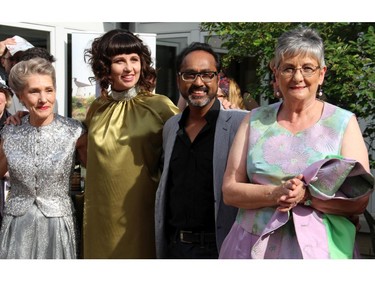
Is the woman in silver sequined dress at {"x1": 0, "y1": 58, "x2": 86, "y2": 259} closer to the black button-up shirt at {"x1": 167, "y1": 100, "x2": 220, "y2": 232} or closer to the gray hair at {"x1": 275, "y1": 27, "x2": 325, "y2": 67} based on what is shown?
the black button-up shirt at {"x1": 167, "y1": 100, "x2": 220, "y2": 232}

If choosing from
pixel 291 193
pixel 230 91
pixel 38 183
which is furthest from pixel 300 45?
pixel 230 91

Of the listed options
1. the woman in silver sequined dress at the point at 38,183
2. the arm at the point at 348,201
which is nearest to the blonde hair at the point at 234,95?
the woman in silver sequined dress at the point at 38,183

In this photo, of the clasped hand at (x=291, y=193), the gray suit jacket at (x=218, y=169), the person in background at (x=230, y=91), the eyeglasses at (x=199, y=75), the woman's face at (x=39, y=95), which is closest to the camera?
the clasped hand at (x=291, y=193)

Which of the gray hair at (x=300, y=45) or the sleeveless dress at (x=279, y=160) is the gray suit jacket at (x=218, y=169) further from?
the gray hair at (x=300, y=45)

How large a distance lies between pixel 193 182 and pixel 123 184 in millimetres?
462

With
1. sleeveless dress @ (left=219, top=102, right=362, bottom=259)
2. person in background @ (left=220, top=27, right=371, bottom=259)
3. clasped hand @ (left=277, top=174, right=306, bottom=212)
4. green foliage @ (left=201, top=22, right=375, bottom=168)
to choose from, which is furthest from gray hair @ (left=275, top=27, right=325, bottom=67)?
green foliage @ (left=201, top=22, right=375, bottom=168)

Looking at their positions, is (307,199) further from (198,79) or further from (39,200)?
(39,200)

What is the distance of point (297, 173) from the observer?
231 cm

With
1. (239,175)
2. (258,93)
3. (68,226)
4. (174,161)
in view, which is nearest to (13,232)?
(68,226)

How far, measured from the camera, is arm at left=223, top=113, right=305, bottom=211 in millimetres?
2260

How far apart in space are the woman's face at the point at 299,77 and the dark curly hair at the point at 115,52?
1.05 metres

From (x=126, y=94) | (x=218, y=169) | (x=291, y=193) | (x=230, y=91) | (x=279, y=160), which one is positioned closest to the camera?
(x=291, y=193)

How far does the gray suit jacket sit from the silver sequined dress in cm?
53

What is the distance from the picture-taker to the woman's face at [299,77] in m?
2.33
